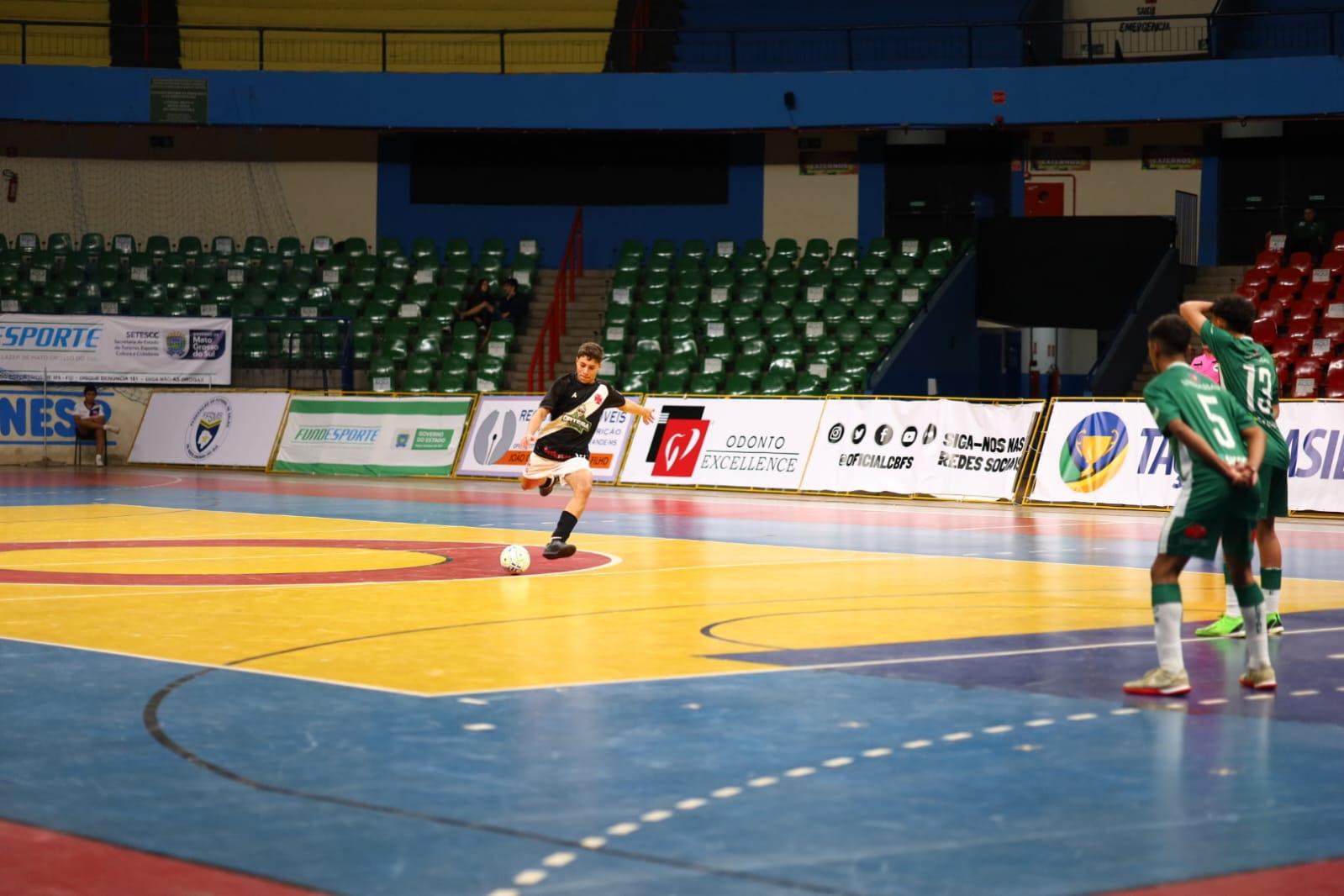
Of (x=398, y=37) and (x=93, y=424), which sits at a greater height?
(x=398, y=37)

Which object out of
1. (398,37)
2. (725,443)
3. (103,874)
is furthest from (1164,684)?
(398,37)

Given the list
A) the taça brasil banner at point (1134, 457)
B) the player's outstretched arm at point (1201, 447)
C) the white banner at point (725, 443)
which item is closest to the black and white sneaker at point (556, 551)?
the player's outstretched arm at point (1201, 447)

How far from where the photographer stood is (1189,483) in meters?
8.86

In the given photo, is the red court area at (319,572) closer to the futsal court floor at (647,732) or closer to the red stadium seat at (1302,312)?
the futsal court floor at (647,732)

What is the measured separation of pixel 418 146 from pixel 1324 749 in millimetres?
36482

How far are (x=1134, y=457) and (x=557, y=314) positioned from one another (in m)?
17.1

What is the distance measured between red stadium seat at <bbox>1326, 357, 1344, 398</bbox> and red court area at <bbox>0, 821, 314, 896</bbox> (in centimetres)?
2604

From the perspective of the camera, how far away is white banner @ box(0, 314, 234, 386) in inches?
1352

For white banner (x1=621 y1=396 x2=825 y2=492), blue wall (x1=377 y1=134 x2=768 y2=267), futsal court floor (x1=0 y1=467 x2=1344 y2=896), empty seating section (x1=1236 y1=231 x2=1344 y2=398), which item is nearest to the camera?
futsal court floor (x1=0 y1=467 x2=1344 y2=896)

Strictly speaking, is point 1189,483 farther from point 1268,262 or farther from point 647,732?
point 1268,262

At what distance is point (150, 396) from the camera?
34.9 m

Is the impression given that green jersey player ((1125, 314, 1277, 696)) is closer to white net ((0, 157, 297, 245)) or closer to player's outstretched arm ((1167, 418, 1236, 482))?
player's outstretched arm ((1167, 418, 1236, 482))

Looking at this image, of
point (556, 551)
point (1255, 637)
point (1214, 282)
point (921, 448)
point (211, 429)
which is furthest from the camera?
point (1214, 282)

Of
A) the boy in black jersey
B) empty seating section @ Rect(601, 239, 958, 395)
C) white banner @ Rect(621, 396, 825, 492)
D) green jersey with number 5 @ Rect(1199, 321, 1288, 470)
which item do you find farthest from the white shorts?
empty seating section @ Rect(601, 239, 958, 395)
